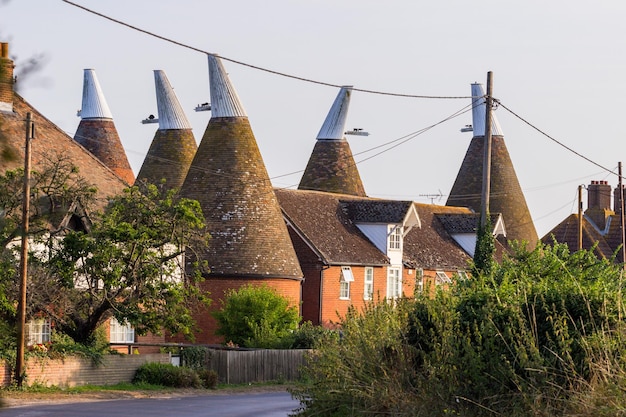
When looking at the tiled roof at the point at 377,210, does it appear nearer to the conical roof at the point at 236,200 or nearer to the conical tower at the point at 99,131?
the conical roof at the point at 236,200

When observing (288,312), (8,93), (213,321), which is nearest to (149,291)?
(288,312)

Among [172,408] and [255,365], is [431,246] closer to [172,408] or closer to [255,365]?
[255,365]

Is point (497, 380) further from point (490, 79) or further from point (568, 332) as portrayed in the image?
point (490, 79)

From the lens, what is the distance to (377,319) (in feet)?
55.3

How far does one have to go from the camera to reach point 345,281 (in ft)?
163

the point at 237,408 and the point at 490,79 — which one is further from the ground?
the point at 490,79

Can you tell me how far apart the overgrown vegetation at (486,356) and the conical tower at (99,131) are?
164ft

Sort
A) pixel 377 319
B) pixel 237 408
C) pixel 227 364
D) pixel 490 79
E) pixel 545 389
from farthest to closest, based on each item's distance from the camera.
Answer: pixel 227 364 < pixel 490 79 < pixel 237 408 < pixel 377 319 < pixel 545 389

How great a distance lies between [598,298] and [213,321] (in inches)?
1273

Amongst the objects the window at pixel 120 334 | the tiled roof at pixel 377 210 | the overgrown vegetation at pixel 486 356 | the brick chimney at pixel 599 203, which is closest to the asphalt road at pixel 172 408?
the overgrown vegetation at pixel 486 356

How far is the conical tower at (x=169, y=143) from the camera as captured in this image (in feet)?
199

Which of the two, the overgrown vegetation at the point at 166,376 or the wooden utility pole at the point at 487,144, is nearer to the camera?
the wooden utility pole at the point at 487,144

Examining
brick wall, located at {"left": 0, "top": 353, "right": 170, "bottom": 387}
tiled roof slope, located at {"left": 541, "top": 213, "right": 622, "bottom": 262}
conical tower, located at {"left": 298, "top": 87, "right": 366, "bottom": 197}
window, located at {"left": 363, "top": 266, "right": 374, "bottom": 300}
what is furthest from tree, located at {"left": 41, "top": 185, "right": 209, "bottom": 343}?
tiled roof slope, located at {"left": 541, "top": 213, "right": 622, "bottom": 262}

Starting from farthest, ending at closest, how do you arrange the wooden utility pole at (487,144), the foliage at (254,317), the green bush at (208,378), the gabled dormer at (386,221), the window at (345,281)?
the gabled dormer at (386,221) → the window at (345,281) → the foliage at (254,317) → the green bush at (208,378) → the wooden utility pole at (487,144)
